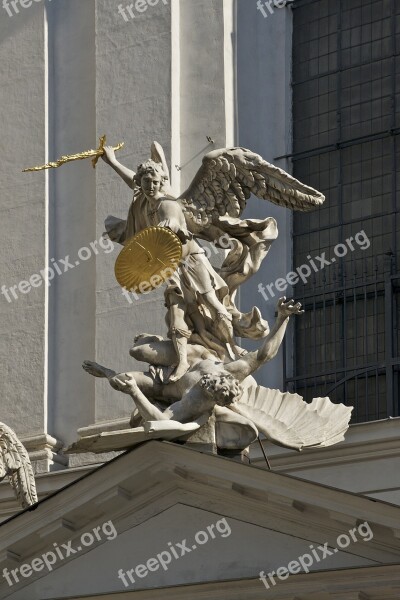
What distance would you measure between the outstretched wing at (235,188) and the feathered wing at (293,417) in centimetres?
152

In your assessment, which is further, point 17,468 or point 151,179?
point 17,468

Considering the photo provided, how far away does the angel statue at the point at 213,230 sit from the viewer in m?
17.6

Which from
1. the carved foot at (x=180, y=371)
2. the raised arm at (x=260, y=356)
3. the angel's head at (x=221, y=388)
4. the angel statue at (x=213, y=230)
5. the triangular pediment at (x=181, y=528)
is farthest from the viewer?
the angel statue at (x=213, y=230)

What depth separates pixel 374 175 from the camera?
66.1ft

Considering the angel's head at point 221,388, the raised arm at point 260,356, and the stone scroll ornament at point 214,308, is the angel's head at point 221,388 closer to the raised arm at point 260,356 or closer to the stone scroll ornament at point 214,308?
the stone scroll ornament at point 214,308

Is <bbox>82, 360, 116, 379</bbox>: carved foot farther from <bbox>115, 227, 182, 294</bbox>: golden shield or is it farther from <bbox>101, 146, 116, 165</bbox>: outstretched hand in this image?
<bbox>101, 146, 116, 165</bbox>: outstretched hand

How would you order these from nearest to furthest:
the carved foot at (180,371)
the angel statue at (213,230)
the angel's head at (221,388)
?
the angel's head at (221,388) → the carved foot at (180,371) → the angel statue at (213,230)

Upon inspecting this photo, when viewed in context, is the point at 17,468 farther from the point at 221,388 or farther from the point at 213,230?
the point at 213,230

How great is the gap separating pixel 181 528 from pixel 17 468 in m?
2.05

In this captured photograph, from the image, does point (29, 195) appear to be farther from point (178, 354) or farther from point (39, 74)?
point (178, 354)

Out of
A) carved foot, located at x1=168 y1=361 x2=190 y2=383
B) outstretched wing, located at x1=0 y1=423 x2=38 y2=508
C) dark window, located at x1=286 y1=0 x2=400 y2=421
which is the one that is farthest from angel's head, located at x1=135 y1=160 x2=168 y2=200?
dark window, located at x1=286 y1=0 x2=400 y2=421

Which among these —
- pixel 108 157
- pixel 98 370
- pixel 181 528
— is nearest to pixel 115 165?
pixel 108 157

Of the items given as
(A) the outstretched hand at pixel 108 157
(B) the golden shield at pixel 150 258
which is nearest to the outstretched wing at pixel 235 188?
(B) the golden shield at pixel 150 258

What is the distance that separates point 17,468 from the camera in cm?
1792
